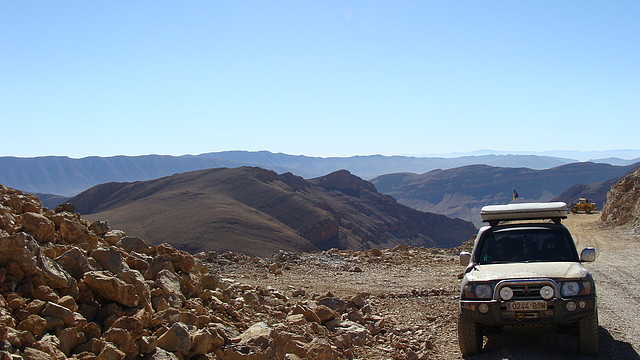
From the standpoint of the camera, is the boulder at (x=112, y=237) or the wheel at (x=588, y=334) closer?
the wheel at (x=588, y=334)

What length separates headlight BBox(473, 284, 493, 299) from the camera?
689 cm

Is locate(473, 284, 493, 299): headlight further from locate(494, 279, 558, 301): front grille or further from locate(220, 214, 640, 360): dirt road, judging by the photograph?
locate(220, 214, 640, 360): dirt road

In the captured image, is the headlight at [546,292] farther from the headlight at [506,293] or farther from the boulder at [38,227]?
the boulder at [38,227]

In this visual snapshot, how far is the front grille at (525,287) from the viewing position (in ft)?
22.1

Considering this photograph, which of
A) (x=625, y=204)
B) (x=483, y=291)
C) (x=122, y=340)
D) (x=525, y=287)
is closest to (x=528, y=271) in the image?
(x=525, y=287)

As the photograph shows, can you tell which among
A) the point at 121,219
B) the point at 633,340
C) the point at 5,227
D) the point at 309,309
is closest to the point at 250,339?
the point at 309,309

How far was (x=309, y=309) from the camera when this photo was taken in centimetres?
873

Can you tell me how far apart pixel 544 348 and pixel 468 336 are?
97 cm

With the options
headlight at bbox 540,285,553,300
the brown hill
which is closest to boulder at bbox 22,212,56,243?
headlight at bbox 540,285,553,300

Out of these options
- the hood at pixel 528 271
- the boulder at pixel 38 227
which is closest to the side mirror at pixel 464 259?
the hood at pixel 528 271

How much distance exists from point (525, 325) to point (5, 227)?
19.5 ft

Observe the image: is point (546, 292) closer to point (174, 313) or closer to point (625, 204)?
point (174, 313)

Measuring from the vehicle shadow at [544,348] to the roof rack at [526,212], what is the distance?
160 cm

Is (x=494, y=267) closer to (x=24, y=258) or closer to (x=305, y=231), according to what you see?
(x=24, y=258)
